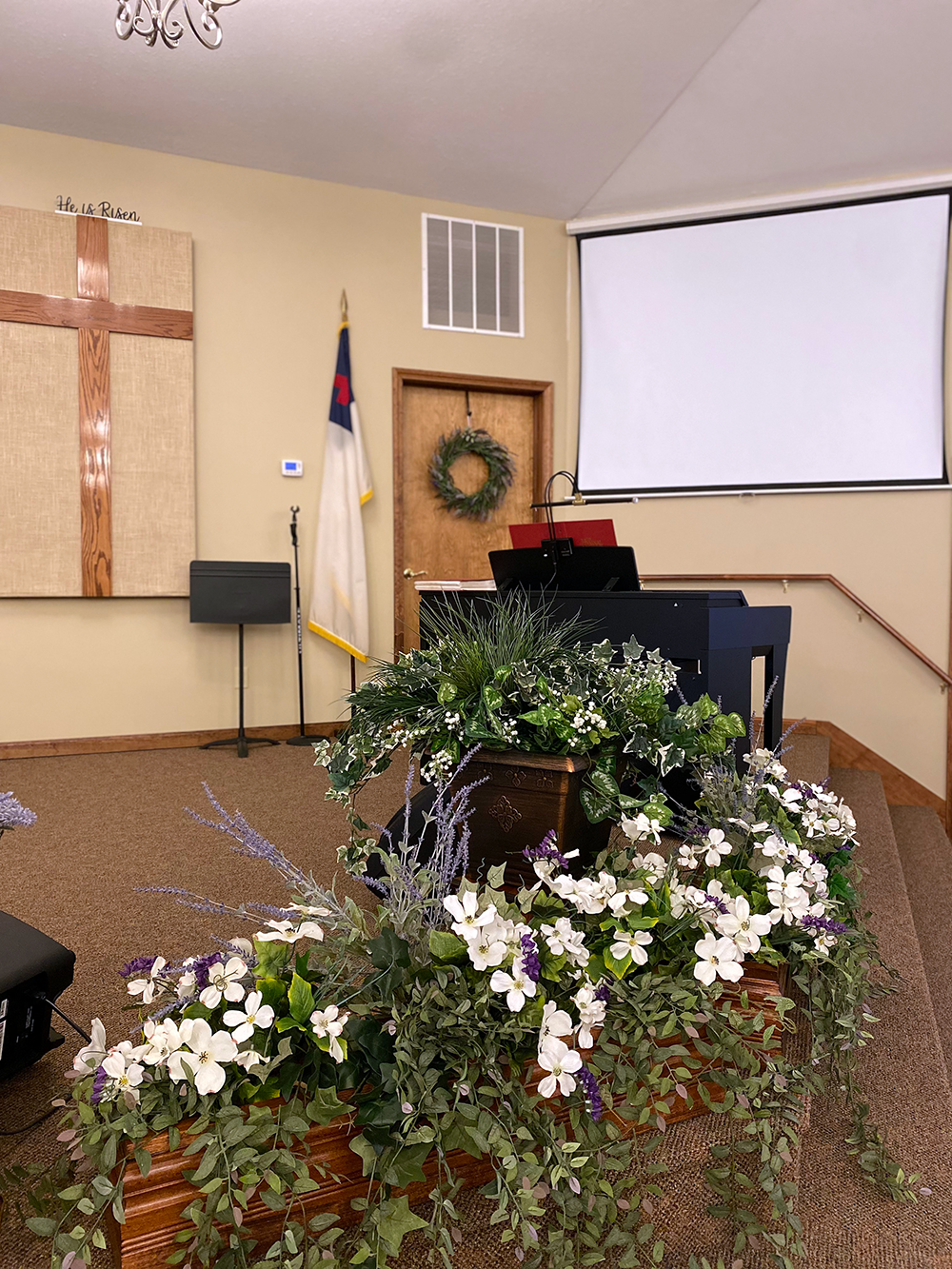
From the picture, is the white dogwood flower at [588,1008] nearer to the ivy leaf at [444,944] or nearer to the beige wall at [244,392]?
the ivy leaf at [444,944]

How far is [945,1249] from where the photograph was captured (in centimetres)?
119

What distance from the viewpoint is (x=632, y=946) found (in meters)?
1.13

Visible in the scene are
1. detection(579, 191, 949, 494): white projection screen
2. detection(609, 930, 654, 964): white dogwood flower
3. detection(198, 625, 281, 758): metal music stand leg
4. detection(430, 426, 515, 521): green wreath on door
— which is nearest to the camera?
detection(609, 930, 654, 964): white dogwood flower

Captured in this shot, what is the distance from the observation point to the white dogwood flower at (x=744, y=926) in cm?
113

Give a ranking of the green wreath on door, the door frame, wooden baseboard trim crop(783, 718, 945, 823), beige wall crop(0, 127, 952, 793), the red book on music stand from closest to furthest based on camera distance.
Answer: the red book on music stand < beige wall crop(0, 127, 952, 793) < wooden baseboard trim crop(783, 718, 945, 823) < the door frame < the green wreath on door

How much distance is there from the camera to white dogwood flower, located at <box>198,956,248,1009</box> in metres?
1.00

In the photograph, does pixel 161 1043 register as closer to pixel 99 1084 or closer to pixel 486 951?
pixel 99 1084

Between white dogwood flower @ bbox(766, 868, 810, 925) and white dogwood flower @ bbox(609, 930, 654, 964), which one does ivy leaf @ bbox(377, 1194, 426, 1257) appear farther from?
white dogwood flower @ bbox(766, 868, 810, 925)

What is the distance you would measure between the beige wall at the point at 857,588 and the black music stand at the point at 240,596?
2412mm

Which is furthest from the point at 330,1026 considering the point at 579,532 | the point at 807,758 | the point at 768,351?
the point at 768,351

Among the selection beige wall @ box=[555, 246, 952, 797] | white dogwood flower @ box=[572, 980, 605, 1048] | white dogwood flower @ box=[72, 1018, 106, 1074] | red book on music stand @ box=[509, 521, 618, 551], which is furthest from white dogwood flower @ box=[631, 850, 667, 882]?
beige wall @ box=[555, 246, 952, 797]

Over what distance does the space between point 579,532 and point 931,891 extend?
1.92m

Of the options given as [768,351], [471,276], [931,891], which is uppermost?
[471,276]

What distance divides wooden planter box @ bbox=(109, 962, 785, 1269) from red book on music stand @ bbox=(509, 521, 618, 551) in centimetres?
202
